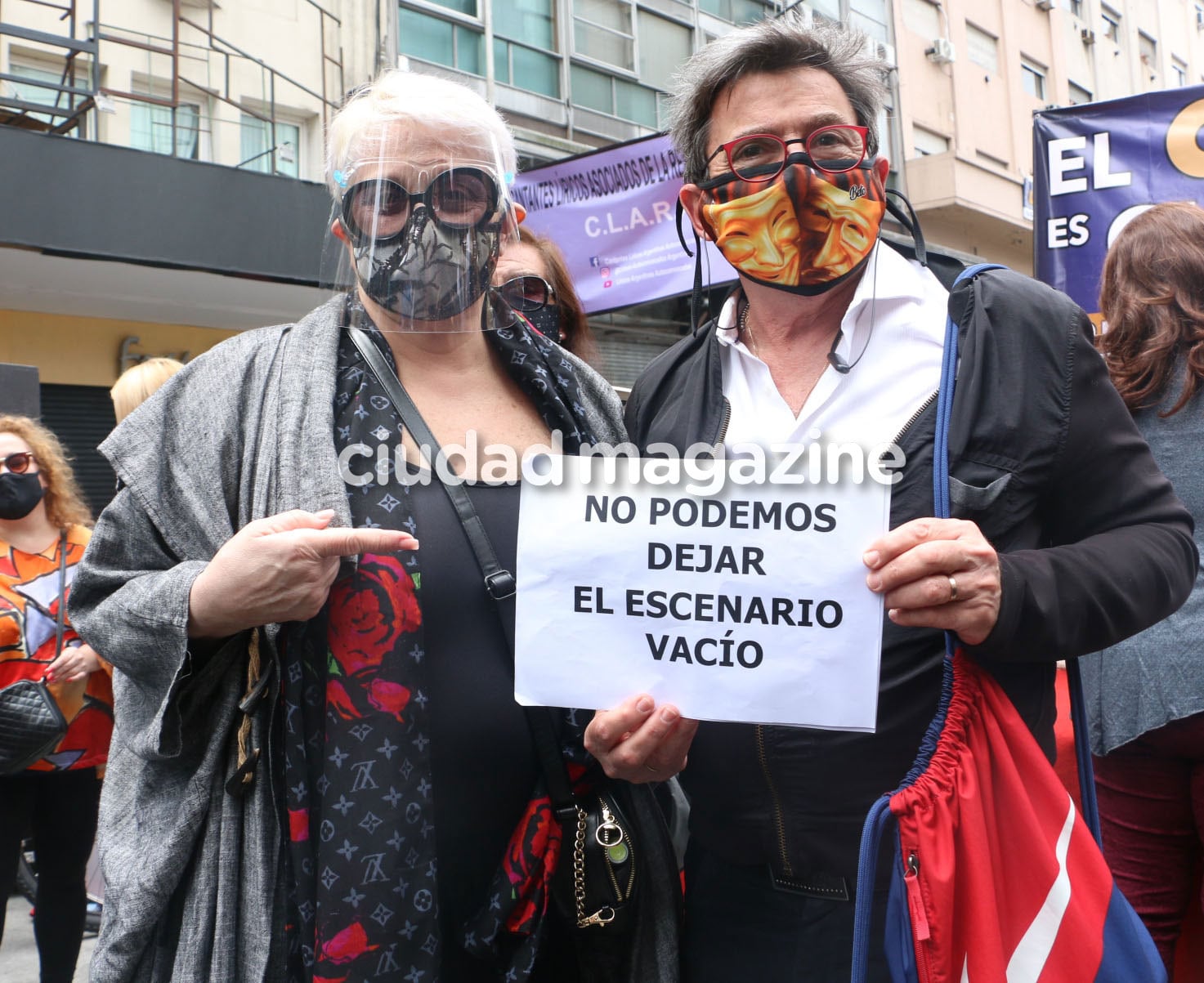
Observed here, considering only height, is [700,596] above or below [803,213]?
below

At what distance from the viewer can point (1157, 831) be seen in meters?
2.38

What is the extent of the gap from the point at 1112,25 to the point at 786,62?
2815cm

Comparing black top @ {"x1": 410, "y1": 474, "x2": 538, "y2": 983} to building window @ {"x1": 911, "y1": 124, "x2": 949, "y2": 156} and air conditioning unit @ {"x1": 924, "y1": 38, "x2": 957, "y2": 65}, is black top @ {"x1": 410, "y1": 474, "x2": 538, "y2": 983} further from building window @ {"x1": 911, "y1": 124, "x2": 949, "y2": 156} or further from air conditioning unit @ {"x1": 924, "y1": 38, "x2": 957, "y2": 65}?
air conditioning unit @ {"x1": 924, "y1": 38, "x2": 957, "y2": 65}

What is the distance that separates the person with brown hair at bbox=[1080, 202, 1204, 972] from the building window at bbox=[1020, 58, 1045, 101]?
21.9m

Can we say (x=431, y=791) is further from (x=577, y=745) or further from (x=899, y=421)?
(x=899, y=421)

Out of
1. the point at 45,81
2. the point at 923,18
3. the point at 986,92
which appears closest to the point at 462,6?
the point at 45,81

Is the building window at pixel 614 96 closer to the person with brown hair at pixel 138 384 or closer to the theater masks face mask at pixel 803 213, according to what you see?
the person with brown hair at pixel 138 384

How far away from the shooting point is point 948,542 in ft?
4.21

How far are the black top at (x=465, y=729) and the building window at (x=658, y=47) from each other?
571 inches

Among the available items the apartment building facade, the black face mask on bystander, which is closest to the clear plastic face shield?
the black face mask on bystander

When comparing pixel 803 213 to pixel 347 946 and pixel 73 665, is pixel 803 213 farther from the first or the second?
pixel 73 665

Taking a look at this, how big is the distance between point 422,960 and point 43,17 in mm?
9950

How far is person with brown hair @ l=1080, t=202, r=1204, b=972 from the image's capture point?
7.48 feet

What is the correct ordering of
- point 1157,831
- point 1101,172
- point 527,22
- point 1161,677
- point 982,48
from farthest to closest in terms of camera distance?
point 982,48, point 527,22, point 1101,172, point 1157,831, point 1161,677
